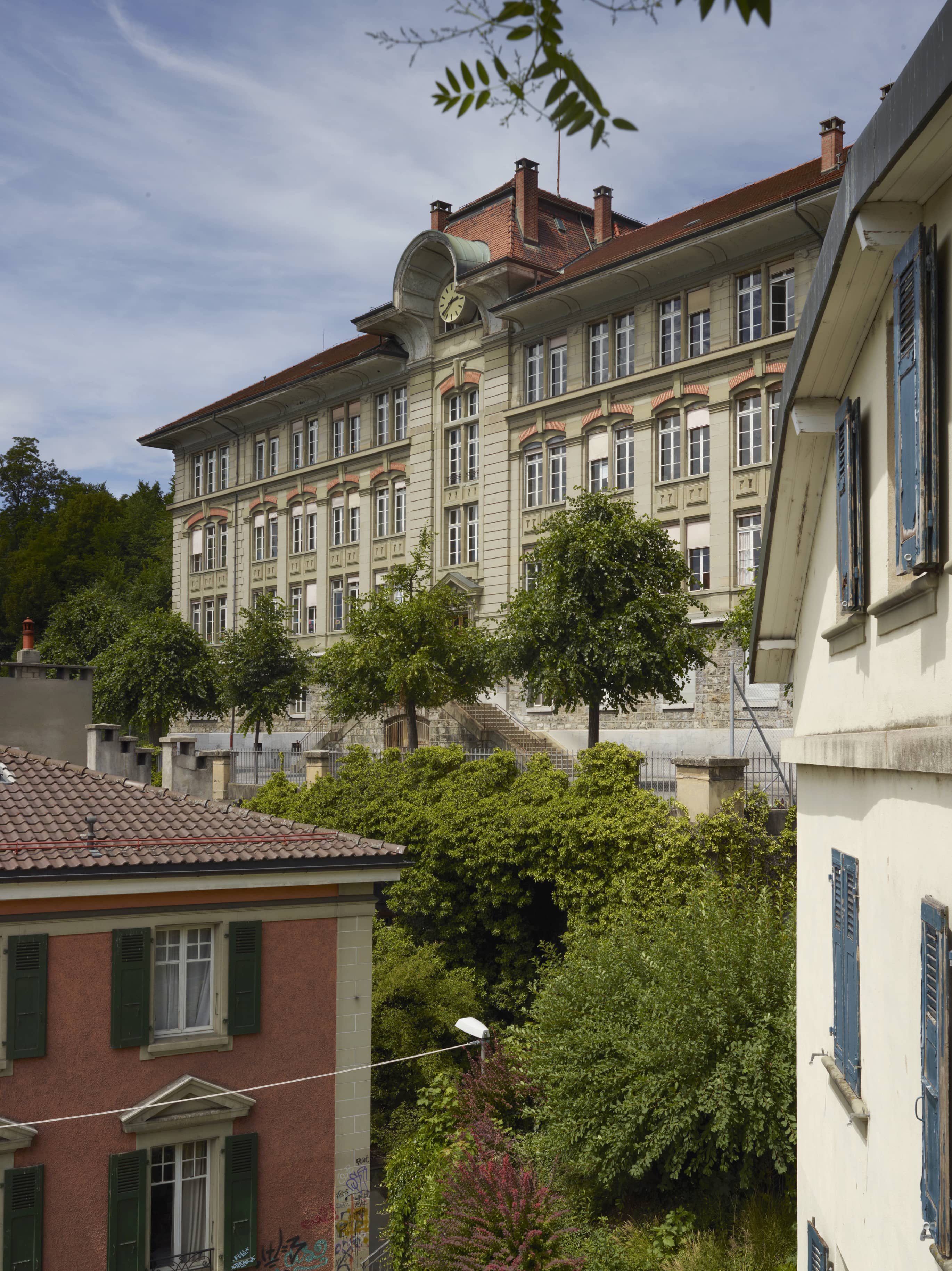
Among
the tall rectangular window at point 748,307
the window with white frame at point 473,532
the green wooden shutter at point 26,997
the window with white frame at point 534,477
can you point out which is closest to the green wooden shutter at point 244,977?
the green wooden shutter at point 26,997

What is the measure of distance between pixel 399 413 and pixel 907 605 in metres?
44.5

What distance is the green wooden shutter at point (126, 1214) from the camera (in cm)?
1505

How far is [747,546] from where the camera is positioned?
36.1 metres

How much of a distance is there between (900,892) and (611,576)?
22816mm

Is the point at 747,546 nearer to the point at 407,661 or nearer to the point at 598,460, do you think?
the point at 598,460

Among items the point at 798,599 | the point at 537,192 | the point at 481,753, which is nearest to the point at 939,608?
the point at 798,599

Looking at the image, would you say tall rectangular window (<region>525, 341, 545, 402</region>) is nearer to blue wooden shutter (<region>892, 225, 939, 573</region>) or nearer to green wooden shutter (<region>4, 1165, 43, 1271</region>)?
green wooden shutter (<region>4, 1165, 43, 1271</region>)

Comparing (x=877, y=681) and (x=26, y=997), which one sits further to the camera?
(x=26, y=997)

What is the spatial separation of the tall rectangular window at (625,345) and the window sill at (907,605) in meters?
33.9

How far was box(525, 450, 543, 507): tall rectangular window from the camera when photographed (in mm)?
42875

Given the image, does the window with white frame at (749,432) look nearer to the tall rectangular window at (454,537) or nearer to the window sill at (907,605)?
the tall rectangular window at (454,537)

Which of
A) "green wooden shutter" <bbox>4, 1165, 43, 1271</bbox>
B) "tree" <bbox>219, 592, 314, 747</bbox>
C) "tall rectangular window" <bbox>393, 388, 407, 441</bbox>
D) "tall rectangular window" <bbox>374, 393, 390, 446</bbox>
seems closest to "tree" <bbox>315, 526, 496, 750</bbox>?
"tree" <bbox>219, 592, 314, 747</bbox>

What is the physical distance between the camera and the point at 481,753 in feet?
116

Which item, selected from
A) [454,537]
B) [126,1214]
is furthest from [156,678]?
[126,1214]
